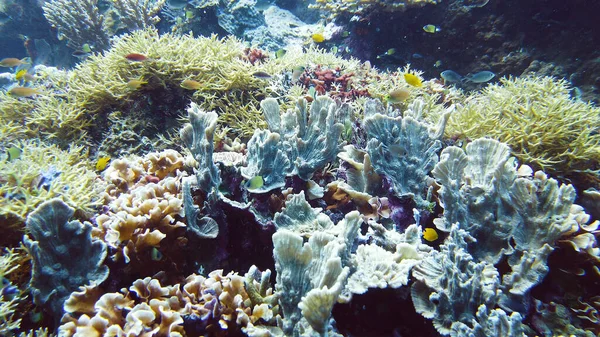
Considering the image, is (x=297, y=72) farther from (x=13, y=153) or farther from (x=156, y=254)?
(x=13, y=153)

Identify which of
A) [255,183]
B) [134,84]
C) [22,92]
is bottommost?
[22,92]

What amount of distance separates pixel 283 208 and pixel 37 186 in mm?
2237

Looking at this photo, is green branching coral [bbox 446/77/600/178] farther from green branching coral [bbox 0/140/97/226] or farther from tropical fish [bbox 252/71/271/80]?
green branching coral [bbox 0/140/97/226]

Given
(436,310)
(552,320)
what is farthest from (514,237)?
(436,310)

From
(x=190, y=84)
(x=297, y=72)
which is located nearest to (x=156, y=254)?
(x=190, y=84)

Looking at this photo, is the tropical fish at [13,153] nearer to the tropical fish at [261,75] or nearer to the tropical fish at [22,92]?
the tropical fish at [22,92]

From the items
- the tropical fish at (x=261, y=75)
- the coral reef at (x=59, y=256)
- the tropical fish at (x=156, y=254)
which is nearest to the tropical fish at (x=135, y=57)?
the tropical fish at (x=261, y=75)

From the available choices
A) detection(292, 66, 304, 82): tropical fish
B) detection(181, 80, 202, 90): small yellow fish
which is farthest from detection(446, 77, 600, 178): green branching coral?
detection(181, 80, 202, 90): small yellow fish

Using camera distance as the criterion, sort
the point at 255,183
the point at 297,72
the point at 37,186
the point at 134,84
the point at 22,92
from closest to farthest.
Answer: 1. the point at 255,183
2. the point at 37,186
3. the point at 134,84
4. the point at 22,92
5. the point at 297,72

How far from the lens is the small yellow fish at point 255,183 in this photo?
252cm

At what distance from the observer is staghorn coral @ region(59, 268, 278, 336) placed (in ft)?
5.83

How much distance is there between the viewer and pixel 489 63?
25.4ft

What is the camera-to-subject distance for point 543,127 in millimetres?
3564

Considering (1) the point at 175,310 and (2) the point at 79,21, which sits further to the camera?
(2) the point at 79,21
